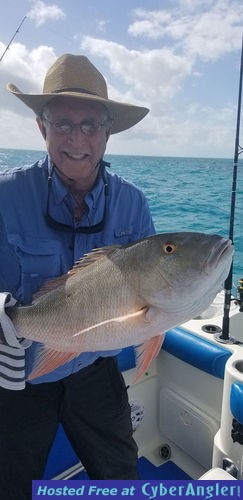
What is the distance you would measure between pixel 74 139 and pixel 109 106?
328 mm

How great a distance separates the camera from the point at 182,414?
2.87 metres

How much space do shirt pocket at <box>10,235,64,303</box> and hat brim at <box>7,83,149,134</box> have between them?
2.28 feet

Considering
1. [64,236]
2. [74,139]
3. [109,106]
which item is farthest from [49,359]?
[109,106]

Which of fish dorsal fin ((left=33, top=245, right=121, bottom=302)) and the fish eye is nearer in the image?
the fish eye

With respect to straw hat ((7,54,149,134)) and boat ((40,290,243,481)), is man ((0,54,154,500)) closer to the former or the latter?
straw hat ((7,54,149,134))

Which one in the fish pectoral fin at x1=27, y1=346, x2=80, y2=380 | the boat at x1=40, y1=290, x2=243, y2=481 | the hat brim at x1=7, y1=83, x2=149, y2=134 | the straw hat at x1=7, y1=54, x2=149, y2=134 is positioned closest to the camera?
the fish pectoral fin at x1=27, y1=346, x2=80, y2=380

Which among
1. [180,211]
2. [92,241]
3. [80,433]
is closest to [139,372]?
[92,241]

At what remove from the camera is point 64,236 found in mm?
1937

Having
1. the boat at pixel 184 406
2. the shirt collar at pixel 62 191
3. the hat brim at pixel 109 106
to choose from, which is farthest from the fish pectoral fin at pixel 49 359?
the hat brim at pixel 109 106

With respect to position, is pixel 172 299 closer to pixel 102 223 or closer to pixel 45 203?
pixel 102 223

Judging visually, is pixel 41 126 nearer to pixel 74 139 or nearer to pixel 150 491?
pixel 74 139

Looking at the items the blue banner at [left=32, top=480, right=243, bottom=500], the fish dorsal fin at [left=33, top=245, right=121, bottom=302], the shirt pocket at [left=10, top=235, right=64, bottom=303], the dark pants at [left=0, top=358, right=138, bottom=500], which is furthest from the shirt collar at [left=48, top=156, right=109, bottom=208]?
the blue banner at [left=32, top=480, right=243, bottom=500]

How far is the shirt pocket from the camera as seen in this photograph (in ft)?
6.22

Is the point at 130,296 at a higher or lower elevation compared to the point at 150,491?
higher
